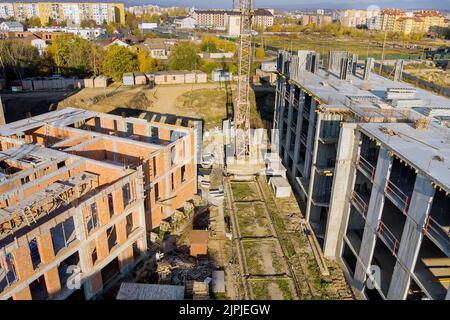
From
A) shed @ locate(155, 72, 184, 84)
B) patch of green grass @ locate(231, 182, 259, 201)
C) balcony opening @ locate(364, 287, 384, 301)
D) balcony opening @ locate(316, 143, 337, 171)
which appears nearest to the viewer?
balcony opening @ locate(364, 287, 384, 301)

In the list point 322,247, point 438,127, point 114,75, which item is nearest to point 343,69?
point 438,127

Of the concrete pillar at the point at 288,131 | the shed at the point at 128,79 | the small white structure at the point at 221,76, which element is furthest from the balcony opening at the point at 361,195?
the shed at the point at 128,79

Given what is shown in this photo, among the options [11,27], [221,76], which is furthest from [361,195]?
[11,27]

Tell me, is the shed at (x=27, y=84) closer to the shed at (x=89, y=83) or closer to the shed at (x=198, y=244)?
the shed at (x=89, y=83)

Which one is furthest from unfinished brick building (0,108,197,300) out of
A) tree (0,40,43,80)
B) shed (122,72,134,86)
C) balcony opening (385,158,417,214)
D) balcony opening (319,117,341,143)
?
tree (0,40,43,80)

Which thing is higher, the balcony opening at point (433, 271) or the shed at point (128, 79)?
the shed at point (128, 79)

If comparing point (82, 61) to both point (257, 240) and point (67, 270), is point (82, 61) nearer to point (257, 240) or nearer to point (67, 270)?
point (257, 240)

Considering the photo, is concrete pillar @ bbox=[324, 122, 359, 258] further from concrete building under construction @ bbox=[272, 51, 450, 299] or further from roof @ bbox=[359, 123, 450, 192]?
roof @ bbox=[359, 123, 450, 192]
